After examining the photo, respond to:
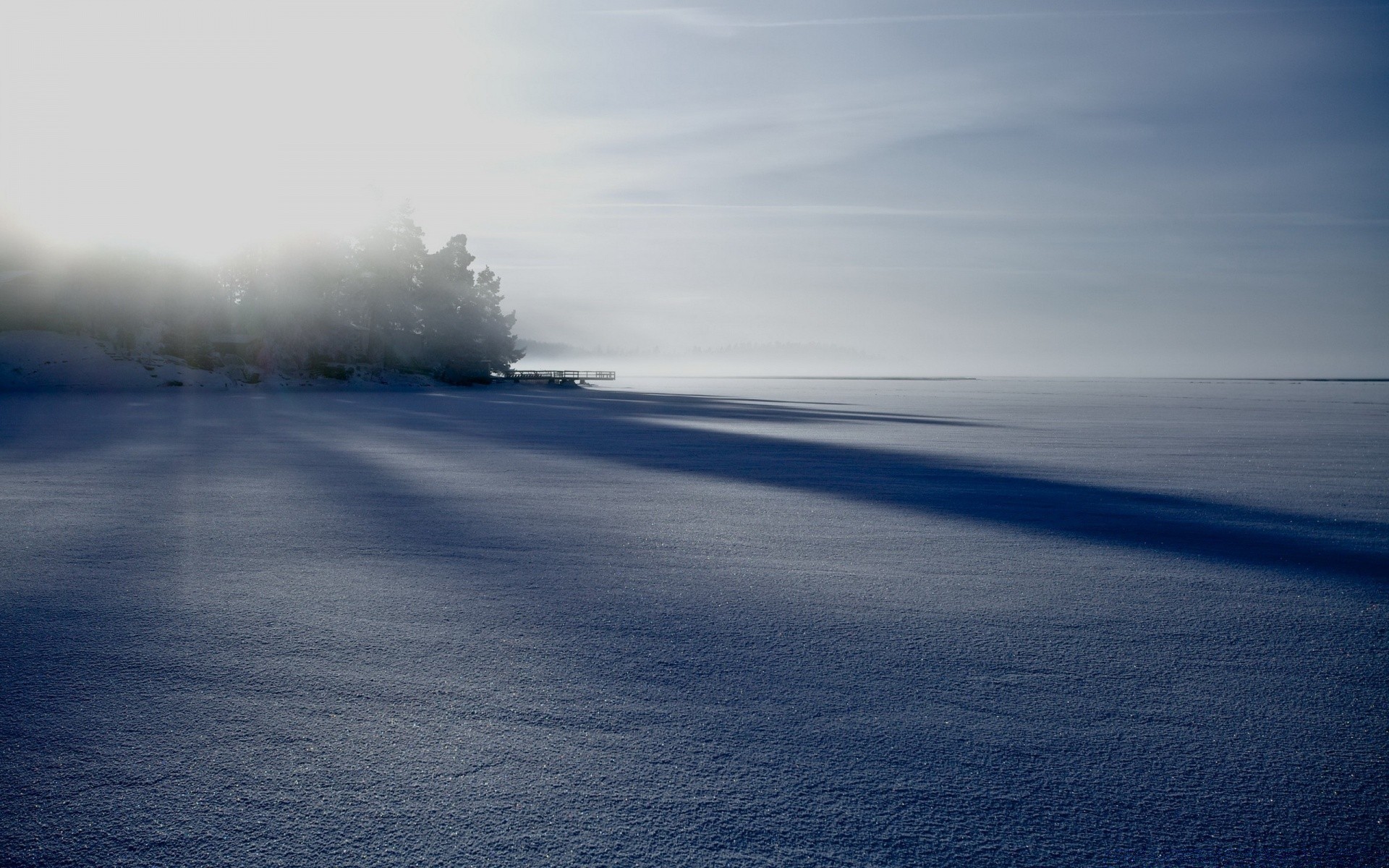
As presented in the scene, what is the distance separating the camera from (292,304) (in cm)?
4831

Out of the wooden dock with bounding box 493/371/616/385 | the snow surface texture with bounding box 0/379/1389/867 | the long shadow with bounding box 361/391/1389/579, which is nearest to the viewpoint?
the snow surface texture with bounding box 0/379/1389/867

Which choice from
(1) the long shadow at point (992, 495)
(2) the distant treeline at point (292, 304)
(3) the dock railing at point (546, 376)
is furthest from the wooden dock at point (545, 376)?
(1) the long shadow at point (992, 495)

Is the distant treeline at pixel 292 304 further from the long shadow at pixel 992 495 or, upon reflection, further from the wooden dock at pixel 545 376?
the long shadow at pixel 992 495

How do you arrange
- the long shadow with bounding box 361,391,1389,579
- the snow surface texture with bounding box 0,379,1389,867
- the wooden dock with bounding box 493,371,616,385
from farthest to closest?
the wooden dock with bounding box 493,371,616,385, the long shadow with bounding box 361,391,1389,579, the snow surface texture with bounding box 0,379,1389,867

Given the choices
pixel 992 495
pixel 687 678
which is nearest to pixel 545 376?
pixel 992 495

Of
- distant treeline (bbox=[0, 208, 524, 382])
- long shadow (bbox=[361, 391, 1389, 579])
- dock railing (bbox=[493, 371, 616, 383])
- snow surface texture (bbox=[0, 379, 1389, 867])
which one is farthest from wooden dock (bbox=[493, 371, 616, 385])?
snow surface texture (bbox=[0, 379, 1389, 867])

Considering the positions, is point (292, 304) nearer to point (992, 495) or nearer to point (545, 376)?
point (545, 376)

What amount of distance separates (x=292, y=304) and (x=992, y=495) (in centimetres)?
4928

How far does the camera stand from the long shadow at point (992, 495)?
22.1 feet

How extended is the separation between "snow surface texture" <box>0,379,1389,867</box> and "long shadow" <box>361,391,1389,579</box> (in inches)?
4.0

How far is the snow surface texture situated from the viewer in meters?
2.48

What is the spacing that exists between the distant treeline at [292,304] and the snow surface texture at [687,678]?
141ft

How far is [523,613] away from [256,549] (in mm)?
3004

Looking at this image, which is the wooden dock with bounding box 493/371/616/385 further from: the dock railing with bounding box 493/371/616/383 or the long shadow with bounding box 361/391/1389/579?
the long shadow with bounding box 361/391/1389/579
